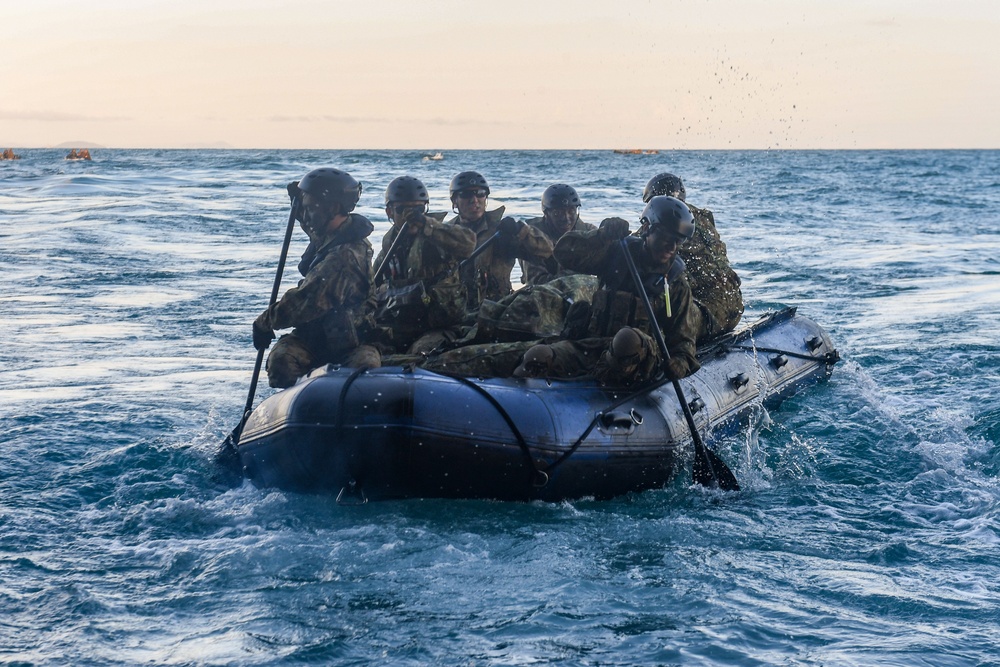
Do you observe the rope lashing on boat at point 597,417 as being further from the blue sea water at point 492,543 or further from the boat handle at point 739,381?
the boat handle at point 739,381

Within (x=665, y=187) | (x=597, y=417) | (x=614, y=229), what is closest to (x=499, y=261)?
(x=665, y=187)

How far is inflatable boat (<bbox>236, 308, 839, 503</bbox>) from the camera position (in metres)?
6.86

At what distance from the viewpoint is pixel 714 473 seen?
7.78 m

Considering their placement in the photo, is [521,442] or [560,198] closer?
[521,442]

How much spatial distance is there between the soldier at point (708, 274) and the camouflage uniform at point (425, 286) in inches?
77.1

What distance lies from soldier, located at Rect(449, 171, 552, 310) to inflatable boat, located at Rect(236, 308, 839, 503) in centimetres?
221

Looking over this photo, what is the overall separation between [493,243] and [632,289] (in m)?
2.23

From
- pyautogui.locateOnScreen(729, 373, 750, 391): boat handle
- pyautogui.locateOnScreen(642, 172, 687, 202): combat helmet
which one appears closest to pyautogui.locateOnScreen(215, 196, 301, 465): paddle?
pyautogui.locateOnScreen(642, 172, 687, 202): combat helmet

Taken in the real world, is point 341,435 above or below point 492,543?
above

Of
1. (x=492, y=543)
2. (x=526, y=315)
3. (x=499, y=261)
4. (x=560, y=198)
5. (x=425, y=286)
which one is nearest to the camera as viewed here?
(x=492, y=543)

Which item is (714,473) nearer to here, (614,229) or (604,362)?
(604,362)

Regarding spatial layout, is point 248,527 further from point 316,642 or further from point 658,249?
point 658,249

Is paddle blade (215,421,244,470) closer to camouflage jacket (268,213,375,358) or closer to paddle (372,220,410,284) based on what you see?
camouflage jacket (268,213,375,358)

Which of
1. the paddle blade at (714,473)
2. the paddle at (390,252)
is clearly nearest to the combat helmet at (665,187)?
the paddle at (390,252)
